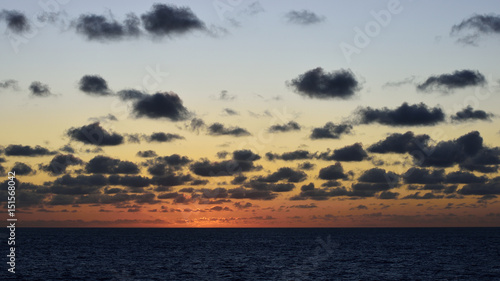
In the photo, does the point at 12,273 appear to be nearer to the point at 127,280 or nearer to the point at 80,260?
the point at 127,280

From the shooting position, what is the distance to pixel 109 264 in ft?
414

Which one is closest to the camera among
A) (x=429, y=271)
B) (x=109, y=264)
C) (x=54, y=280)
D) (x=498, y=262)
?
(x=54, y=280)

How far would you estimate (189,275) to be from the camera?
102750mm

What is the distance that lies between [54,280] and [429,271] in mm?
72522

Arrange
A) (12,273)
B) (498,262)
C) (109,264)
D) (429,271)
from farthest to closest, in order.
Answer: (498,262), (109,264), (429,271), (12,273)

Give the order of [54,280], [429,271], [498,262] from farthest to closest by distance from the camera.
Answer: [498,262] < [429,271] < [54,280]

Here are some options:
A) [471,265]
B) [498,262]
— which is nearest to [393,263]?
[471,265]

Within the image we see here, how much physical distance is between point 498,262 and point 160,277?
85224mm

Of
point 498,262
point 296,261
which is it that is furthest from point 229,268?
point 498,262

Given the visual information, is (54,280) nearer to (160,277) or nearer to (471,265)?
(160,277)

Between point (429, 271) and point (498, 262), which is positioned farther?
point (498, 262)

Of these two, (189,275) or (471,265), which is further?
(471,265)

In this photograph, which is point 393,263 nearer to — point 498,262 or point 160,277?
point 498,262

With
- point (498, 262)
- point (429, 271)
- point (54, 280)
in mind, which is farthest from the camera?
point (498, 262)
